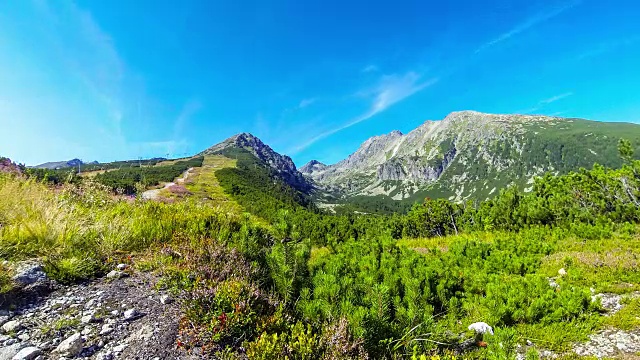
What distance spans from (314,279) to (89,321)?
139 inches

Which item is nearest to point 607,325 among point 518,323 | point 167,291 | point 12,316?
point 518,323

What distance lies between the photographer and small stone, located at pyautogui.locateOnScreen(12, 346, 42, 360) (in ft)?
11.3

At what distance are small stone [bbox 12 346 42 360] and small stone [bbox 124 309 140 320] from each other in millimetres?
997

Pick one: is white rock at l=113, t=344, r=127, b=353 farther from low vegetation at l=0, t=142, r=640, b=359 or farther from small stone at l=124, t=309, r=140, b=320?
low vegetation at l=0, t=142, r=640, b=359

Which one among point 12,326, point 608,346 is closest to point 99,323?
point 12,326

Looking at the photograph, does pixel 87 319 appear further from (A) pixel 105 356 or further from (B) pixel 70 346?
(A) pixel 105 356

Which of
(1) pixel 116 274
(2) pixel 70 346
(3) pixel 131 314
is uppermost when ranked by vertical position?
(1) pixel 116 274

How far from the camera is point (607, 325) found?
6.24 metres

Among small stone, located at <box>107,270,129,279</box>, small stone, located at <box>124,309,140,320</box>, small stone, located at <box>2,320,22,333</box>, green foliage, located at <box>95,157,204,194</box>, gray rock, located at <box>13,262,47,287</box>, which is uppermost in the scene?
green foliage, located at <box>95,157,204,194</box>

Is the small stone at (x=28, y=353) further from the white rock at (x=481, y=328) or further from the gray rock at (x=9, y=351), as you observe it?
the white rock at (x=481, y=328)

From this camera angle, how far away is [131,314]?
4.54m

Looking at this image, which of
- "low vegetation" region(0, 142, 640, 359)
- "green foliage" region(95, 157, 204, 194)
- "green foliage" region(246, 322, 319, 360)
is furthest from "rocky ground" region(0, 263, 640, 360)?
"green foliage" region(95, 157, 204, 194)

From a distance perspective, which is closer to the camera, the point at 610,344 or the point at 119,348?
the point at 119,348

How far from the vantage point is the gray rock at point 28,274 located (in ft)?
15.7
